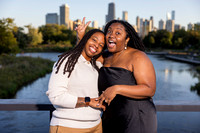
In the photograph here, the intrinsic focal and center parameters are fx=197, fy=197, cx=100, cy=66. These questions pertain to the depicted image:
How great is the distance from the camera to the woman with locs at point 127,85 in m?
1.73

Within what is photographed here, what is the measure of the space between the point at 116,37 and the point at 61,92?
760 mm

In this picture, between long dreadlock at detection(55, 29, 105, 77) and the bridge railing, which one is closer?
long dreadlock at detection(55, 29, 105, 77)

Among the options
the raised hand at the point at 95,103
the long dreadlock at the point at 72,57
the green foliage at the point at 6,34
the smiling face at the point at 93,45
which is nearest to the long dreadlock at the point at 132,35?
the smiling face at the point at 93,45

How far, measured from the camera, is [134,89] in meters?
1.71

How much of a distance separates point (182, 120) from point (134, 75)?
6.55 metres

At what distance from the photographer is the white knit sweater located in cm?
167

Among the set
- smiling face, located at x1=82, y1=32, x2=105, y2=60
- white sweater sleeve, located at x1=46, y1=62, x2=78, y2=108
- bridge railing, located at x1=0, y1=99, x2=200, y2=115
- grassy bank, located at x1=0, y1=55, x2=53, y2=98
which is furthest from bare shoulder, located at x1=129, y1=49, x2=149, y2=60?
grassy bank, located at x1=0, y1=55, x2=53, y2=98

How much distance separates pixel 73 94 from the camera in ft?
5.76

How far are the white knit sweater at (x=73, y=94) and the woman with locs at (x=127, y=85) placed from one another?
15 centimetres

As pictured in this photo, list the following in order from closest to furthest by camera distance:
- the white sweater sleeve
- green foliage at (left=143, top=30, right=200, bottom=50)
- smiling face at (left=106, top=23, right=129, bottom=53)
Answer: the white sweater sleeve, smiling face at (left=106, top=23, right=129, bottom=53), green foliage at (left=143, top=30, right=200, bottom=50)

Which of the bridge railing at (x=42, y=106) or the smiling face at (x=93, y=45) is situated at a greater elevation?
the smiling face at (x=93, y=45)

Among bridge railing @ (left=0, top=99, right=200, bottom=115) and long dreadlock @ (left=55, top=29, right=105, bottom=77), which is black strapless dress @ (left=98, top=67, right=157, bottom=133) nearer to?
long dreadlock @ (left=55, top=29, right=105, bottom=77)

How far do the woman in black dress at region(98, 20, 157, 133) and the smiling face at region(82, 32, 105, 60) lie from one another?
8 centimetres

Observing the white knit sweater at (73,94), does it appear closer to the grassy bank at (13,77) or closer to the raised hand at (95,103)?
the raised hand at (95,103)
